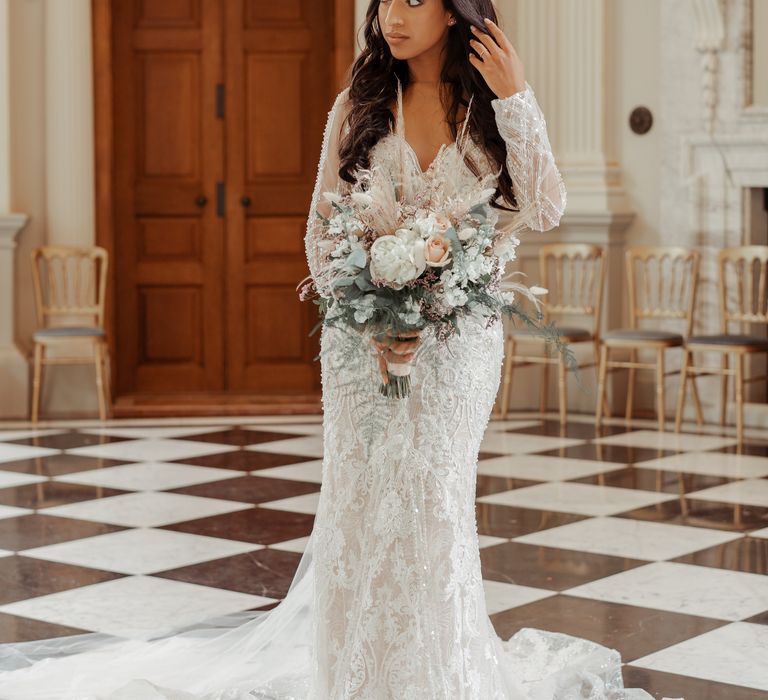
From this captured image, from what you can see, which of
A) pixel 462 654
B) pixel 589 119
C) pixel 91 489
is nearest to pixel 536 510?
pixel 91 489

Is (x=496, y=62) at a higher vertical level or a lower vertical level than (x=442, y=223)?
higher

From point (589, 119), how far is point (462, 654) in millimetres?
6383

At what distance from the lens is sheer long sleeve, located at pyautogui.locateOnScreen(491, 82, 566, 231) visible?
279 cm

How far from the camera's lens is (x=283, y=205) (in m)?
9.39

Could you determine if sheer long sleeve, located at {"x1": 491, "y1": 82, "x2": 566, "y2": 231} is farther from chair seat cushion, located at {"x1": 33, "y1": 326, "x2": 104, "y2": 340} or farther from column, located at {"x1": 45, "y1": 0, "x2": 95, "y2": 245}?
column, located at {"x1": 45, "y1": 0, "x2": 95, "y2": 245}

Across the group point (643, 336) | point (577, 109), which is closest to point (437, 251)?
point (643, 336)

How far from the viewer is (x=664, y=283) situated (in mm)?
8664

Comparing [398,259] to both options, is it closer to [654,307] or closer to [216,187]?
[654,307]

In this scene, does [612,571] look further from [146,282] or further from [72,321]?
[146,282]

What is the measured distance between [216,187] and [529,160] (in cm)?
676

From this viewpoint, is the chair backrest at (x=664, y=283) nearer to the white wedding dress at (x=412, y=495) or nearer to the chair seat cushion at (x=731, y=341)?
the chair seat cushion at (x=731, y=341)

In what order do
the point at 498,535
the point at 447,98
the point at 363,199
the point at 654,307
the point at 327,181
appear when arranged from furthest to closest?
1. the point at 654,307
2. the point at 498,535
3. the point at 327,181
4. the point at 447,98
5. the point at 363,199

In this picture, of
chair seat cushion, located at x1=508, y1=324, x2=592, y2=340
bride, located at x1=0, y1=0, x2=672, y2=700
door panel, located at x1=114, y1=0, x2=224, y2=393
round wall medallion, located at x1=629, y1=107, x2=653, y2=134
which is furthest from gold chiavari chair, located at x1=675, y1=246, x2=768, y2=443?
bride, located at x1=0, y1=0, x2=672, y2=700

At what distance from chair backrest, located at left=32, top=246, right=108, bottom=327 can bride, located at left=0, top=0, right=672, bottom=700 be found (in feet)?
18.6
